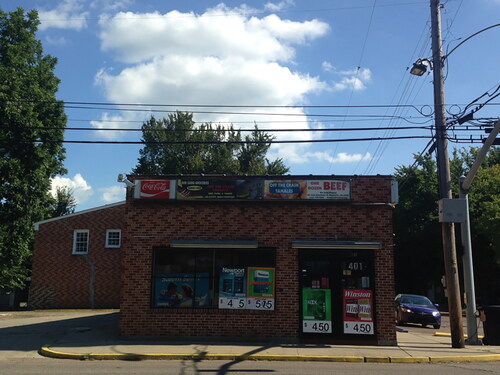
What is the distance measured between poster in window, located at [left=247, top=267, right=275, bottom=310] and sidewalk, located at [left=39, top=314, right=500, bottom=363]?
1.19 meters

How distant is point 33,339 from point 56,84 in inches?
772

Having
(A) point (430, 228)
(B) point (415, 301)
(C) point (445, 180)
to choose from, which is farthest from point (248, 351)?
(A) point (430, 228)

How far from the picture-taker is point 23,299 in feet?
120

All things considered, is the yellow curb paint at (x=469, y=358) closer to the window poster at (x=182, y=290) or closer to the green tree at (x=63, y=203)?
the window poster at (x=182, y=290)

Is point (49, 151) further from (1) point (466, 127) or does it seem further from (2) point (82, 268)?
(1) point (466, 127)

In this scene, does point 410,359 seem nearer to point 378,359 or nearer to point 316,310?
point 378,359

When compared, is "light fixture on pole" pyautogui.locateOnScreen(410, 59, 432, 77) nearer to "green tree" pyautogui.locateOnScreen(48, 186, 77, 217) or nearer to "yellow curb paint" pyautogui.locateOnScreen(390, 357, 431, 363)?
"yellow curb paint" pyautogui.locateOnScreen(390, 357, 431, 363)

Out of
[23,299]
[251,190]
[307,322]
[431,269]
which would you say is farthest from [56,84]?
[431,269]

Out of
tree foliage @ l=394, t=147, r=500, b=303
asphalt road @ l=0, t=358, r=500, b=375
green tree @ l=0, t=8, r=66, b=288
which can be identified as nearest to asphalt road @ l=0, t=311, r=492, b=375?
asphalt road @ l=0, t=358, r=500, b=375

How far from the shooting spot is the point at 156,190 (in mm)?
14422

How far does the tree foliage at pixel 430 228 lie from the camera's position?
37781 mm

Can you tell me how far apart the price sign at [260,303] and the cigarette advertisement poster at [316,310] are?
3.18 feet

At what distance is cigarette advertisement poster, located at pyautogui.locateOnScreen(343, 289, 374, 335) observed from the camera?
13562mm

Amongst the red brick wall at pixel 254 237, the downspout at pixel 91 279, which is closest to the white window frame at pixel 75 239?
the downspout at pixel 91 279
